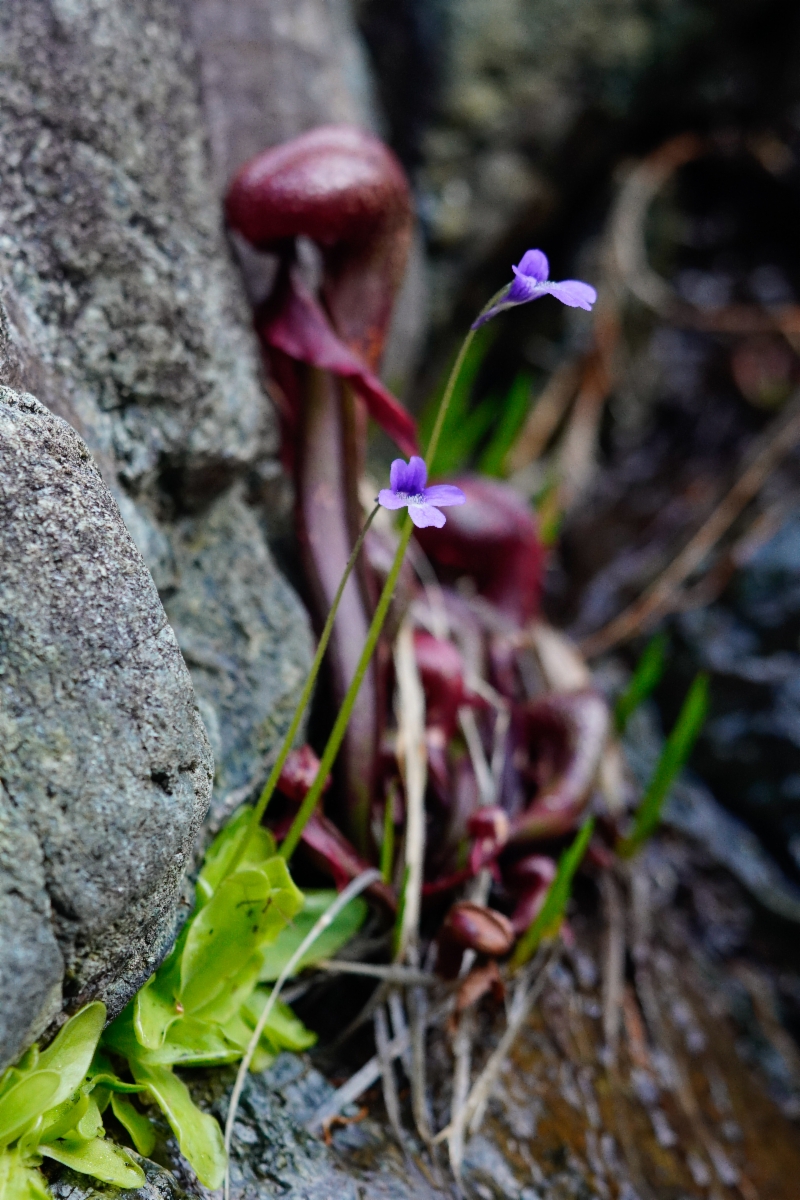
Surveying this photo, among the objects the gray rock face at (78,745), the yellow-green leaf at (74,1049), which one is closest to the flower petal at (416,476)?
the gray rock face at (78,745)

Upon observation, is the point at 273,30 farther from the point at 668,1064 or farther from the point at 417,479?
the point at 668,1064

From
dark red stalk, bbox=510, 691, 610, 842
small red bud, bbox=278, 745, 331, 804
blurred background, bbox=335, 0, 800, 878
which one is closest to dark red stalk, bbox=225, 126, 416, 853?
small red bud, bbox=278, 745, 331, 804

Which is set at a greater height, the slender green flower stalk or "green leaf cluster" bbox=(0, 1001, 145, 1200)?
the slender green flower stalk

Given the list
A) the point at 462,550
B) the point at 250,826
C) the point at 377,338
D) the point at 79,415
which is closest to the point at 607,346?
the point at 462,550

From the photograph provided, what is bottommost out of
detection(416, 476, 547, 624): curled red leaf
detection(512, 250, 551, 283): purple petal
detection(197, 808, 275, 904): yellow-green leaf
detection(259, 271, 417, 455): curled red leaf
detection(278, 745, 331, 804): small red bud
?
detection(197, 808, 275, 904): yellow-green leaf

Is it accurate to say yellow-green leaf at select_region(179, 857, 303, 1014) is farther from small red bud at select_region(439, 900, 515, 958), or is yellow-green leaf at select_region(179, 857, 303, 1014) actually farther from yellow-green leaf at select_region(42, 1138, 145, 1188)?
small red bud at select_region(439, 900, 515, 958)

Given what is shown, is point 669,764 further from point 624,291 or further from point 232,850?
point 624,291

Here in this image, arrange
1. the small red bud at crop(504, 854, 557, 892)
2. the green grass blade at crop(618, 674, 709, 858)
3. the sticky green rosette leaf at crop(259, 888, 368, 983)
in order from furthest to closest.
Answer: the green grass blade at crop(618, 674, 709, 858)
the small red bud at crop(504, 854, 557, 892)
the sticky green rosette leaf at crop(259, 888, 368, 983)
